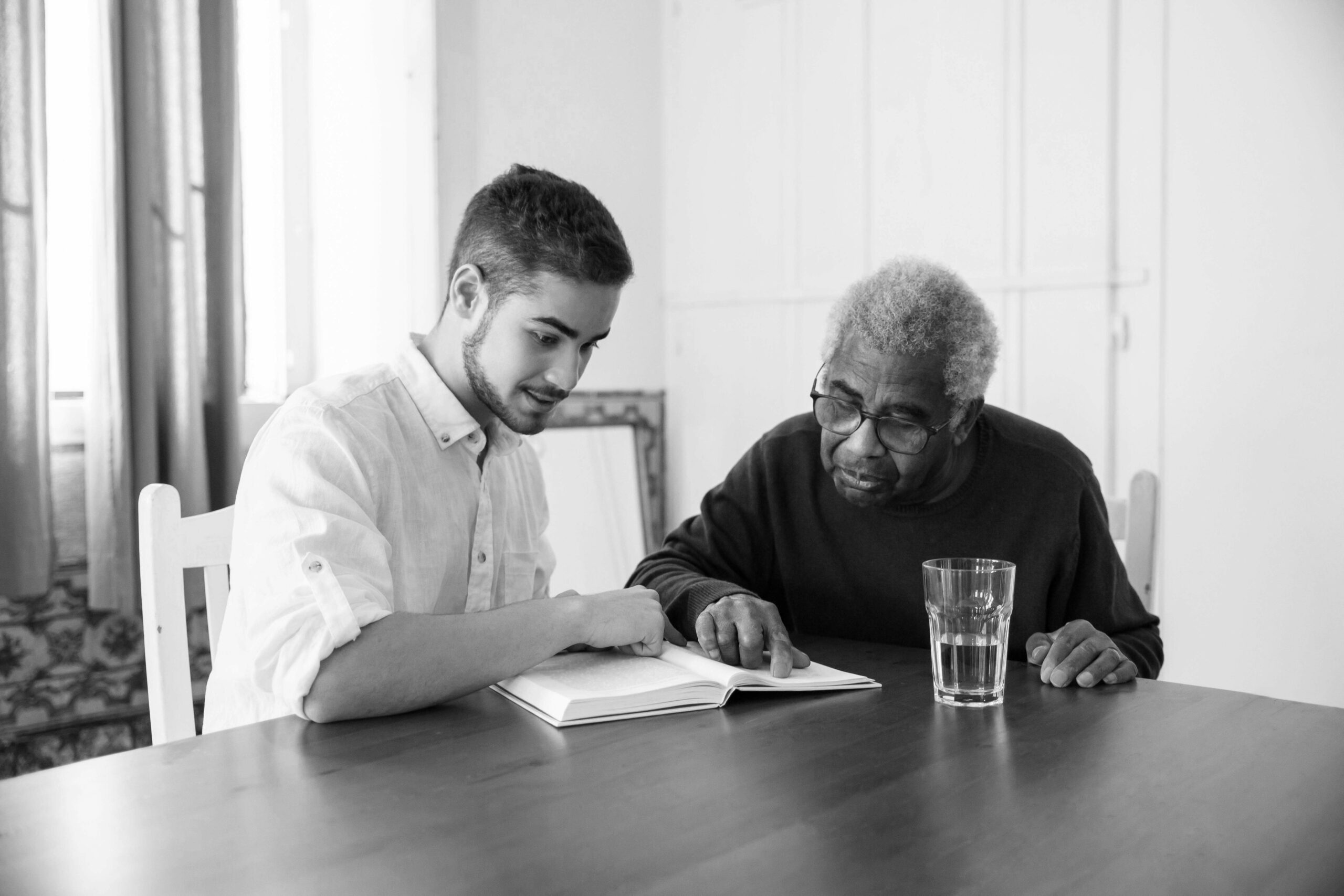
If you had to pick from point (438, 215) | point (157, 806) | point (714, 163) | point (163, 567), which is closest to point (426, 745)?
point (157, 806)

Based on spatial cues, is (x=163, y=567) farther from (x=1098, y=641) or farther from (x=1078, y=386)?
(x=1078, y=386)

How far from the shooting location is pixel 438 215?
316 cm

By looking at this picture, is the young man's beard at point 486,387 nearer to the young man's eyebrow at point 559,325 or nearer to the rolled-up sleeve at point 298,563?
the young man's eyebrow at point 559,325

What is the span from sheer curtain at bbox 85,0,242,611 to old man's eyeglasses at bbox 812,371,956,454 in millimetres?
1564

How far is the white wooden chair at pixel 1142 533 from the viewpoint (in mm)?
1921

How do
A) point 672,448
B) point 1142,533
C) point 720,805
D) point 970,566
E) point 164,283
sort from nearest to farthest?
point 720,805, point 970,566, point 1142,533, point 164,283, point 672,448

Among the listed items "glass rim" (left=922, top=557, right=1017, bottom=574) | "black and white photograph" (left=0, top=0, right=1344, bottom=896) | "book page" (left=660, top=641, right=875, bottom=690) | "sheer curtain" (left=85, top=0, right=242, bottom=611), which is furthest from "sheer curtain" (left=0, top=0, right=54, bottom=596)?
"glass rim" (left=922, top=557, right=1017, bottom=574)

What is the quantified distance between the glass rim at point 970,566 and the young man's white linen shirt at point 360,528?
61cm

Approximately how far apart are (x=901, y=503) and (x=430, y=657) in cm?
86

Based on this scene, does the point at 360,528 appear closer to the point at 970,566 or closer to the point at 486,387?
the point at 486,387

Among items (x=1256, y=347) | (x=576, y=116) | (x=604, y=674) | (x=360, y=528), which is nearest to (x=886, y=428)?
(x=604, y=674)

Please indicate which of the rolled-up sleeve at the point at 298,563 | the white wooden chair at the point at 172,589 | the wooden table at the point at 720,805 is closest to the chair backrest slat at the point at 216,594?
the white wooden chair at the point at 172,589

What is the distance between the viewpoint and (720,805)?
36.9 inches

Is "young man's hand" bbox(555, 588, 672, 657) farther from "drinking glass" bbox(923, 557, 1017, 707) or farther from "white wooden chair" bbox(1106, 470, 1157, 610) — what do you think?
"white wooden chair" bbox(1106, 470, 1157, 610)
